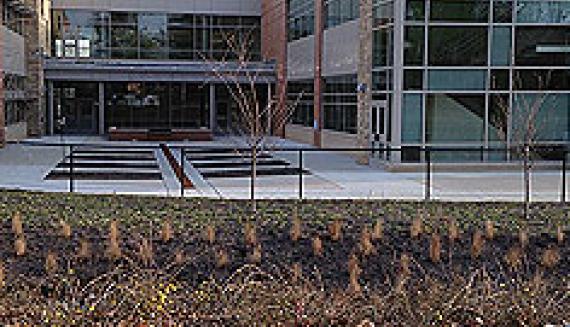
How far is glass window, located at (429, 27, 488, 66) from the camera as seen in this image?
78.6 ft

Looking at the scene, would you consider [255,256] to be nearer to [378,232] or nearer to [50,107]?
[378,232]

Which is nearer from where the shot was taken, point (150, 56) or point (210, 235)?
point (210, 235)

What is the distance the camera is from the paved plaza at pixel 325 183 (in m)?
17.5

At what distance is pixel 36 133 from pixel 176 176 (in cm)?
2148

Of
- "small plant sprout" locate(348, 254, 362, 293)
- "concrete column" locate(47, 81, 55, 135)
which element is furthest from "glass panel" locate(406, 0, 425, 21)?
"concrete column" locate(47, 81, 55, 135)

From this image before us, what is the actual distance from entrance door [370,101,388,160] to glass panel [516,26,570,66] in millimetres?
4341

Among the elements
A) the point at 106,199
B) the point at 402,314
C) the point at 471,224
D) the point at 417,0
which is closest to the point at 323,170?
the point at 417,0

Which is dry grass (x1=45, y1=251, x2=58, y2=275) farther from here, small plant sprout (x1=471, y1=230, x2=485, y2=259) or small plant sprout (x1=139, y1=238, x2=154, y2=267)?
small plant sprout (x1=471, y1=230, x2=485, y2=259)

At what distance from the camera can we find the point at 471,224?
11828 mm

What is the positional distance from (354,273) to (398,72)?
16.0 meters

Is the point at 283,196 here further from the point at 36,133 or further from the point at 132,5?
the point at 132,5

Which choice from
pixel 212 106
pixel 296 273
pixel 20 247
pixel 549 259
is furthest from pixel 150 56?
pixel 296 273

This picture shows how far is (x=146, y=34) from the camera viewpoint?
47031 millimetres

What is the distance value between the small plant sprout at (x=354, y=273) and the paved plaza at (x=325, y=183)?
7.36 m
